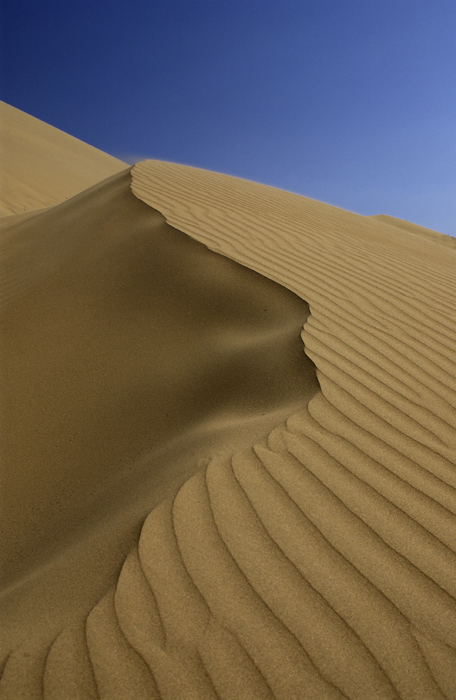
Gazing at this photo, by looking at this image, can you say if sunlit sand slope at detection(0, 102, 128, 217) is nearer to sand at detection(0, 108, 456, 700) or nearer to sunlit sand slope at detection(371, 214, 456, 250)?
sand at detection(0, 108, 456, 700)

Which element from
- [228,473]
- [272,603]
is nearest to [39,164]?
[228,473]

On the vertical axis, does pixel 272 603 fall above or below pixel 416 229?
below

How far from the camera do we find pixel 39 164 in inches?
793

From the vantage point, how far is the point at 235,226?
16.6ft

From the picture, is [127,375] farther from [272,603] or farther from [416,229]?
[416,229]

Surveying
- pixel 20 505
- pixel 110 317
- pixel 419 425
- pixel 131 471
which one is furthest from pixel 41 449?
pixel 419 425

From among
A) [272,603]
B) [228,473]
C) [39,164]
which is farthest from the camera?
[39,164]

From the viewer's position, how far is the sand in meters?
1.42

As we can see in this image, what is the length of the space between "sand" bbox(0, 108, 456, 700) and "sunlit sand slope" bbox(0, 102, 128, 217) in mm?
9522

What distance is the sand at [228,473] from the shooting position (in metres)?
1.42

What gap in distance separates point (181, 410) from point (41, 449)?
2.90ft

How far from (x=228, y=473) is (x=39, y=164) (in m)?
21.3

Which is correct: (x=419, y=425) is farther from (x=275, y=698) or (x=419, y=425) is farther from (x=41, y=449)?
(x=41, y=449)

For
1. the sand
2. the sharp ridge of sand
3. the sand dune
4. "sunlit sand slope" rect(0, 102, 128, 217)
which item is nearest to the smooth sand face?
the sand
